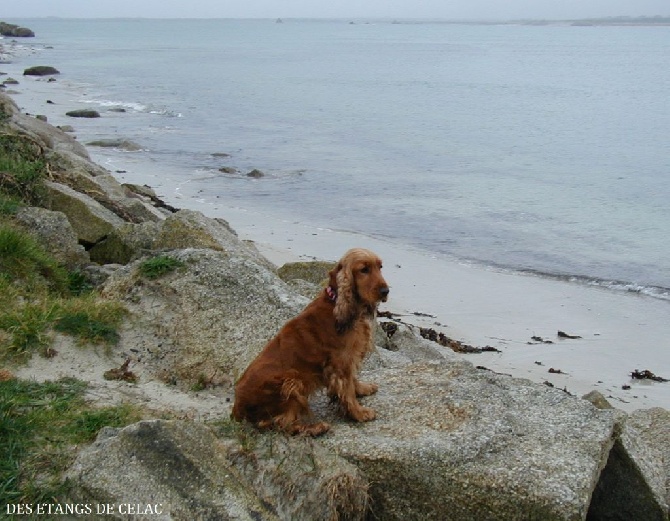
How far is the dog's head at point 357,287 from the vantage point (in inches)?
211

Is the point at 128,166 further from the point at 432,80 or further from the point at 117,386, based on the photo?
the point at 432,80

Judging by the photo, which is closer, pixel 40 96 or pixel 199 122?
pixel 199 122

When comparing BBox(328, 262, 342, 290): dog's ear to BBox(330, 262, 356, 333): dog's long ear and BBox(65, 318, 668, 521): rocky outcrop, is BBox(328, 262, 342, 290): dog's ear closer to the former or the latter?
BBox(330, 262, 356, 333): dog's long ear

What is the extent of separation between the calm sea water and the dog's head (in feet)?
36.8

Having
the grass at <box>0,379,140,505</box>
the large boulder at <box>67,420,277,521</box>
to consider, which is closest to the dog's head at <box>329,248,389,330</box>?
the large boulder at <box>67,420,277,521</box>

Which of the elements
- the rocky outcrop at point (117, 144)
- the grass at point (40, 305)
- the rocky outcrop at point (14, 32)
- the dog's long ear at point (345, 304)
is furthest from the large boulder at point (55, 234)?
the rocky outcrop at point (14, 32)

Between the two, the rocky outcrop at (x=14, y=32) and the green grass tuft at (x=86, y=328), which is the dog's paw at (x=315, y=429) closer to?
the green grass tuft at (x=86, y=328)

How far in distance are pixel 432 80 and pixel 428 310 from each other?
51.6 meters

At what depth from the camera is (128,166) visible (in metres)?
25.3

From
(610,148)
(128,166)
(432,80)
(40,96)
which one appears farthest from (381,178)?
(432,80)

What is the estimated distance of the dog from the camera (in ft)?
17.4

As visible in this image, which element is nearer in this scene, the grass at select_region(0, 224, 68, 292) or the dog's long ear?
the dog's long ear

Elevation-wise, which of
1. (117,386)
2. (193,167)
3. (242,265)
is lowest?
(193,167)

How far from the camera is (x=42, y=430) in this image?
5.04 m
